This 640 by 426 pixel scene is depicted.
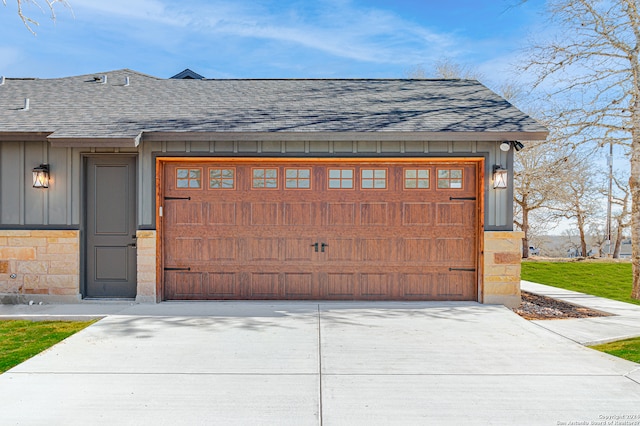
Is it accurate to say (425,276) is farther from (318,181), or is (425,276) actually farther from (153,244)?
(153,244)

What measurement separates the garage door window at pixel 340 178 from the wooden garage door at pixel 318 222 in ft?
0.05

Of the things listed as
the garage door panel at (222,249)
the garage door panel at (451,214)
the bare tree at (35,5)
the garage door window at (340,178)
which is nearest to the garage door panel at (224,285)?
the garage door panel at (222,249)

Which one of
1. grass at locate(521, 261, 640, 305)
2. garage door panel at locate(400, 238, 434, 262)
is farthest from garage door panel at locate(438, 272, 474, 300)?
grass at locate(521, 261, 640, 305)

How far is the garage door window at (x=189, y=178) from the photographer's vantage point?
729 centimetres

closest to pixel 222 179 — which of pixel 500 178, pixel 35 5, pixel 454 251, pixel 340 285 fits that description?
pixel 340 285

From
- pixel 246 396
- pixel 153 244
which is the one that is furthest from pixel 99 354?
pixel 153 244

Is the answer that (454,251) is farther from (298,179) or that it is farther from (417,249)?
(298,179)

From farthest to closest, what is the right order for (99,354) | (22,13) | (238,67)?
(238,67), (22,13), (99,354)

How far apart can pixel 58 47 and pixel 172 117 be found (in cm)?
573

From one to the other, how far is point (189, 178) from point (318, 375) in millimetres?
4412

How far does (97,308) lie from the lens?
6785mm

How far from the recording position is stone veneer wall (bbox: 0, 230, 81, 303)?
23.5ft

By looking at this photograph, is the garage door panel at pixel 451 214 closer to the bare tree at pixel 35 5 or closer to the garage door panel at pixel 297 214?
the garage door panel at pixel 297 214

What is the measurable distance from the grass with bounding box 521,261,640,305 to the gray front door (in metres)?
9.52
